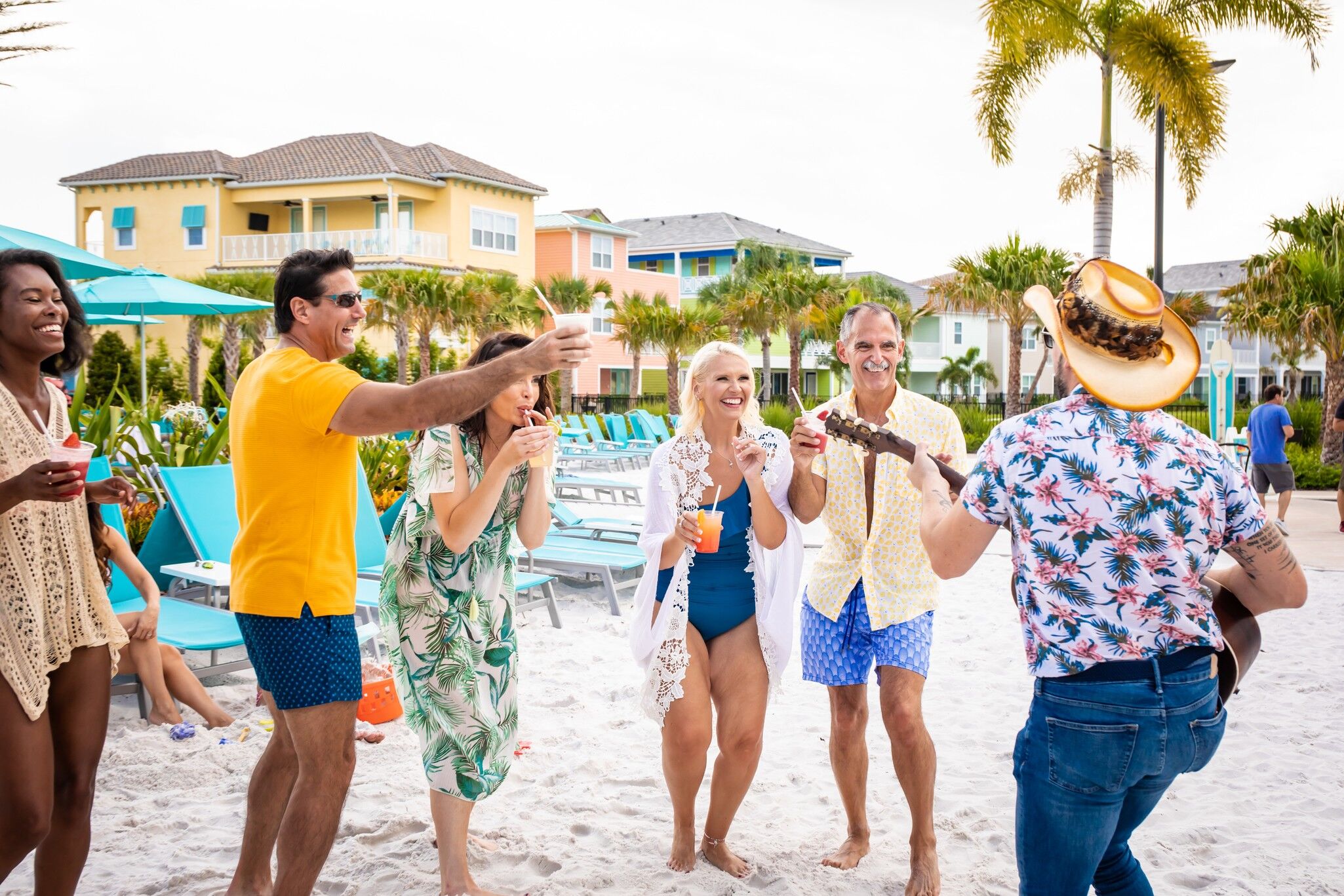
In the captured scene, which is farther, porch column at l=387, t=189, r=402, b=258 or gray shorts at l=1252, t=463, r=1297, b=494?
porch column at l=387, t=189, r=402, b=258

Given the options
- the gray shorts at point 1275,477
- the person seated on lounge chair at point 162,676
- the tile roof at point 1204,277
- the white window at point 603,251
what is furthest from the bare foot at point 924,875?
the tile roof at point 1204,277

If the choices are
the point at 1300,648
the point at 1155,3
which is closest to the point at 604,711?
the point at 1300,648

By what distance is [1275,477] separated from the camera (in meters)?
12.8

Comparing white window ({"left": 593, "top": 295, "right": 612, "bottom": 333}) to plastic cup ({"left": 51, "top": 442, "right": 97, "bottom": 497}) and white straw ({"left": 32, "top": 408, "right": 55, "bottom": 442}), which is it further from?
plastic cup ({"left": 51, "top": 442, "right": 97, "bottom": 497})

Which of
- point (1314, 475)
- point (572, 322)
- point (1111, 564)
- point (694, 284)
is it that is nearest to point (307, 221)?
point (694, 284)

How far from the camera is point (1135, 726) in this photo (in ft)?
7.26

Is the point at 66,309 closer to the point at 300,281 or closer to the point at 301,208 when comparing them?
the point at 300,281

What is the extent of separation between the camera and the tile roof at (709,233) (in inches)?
2133

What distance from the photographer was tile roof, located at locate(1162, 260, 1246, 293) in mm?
65375

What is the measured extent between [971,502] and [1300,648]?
18.5ft

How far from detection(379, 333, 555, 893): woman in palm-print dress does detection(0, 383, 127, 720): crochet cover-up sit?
85cm

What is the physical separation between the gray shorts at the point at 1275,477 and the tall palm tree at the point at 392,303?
981 inches

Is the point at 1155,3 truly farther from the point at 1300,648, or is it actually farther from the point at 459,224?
the point at 459,224

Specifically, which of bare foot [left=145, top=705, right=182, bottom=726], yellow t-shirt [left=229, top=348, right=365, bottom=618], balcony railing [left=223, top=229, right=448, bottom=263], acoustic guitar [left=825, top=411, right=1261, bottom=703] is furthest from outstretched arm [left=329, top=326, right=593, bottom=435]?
balcony railing [left=223, top=229, right=448, bottom=263]
